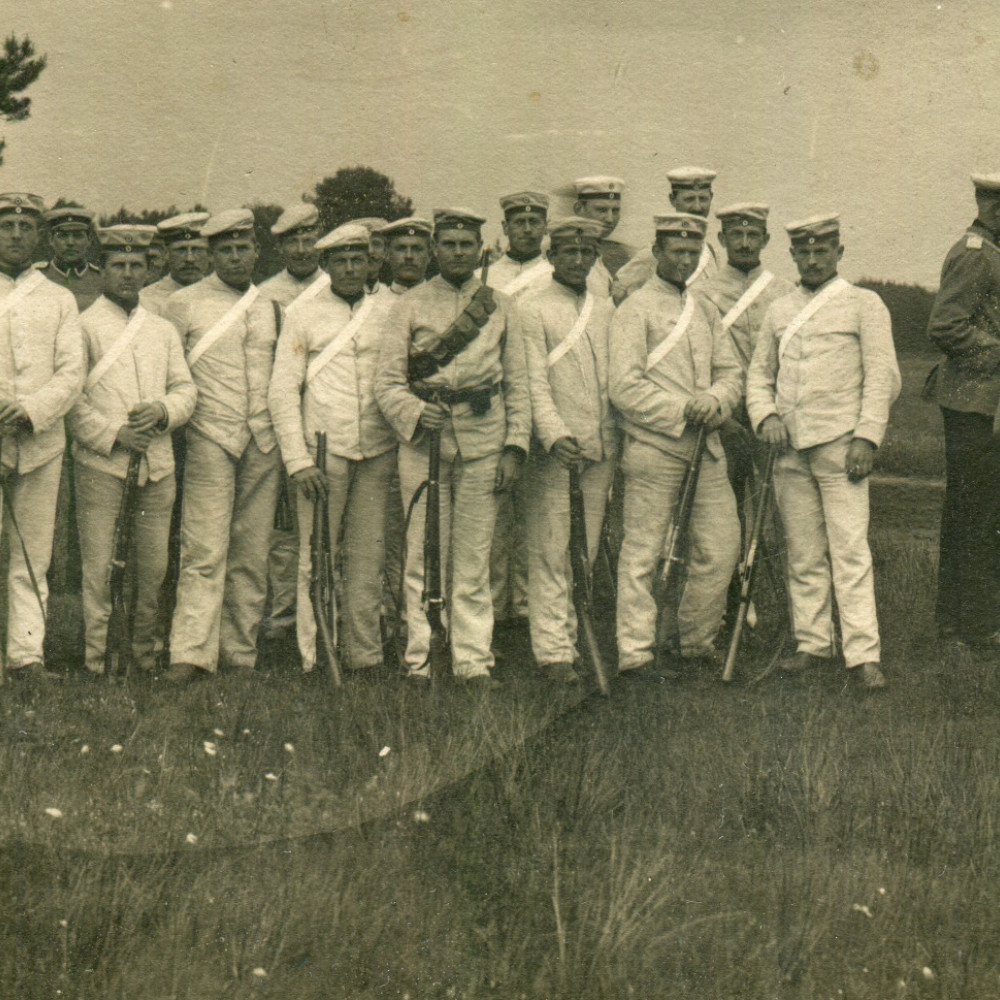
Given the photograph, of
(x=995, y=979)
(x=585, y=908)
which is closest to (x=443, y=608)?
(x=585, y=908)

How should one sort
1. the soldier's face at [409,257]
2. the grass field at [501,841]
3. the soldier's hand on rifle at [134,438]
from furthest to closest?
1. the soldier's face at [409,257]
2. the soldier's hand on rifle at [134,438]
3. the grass field at [501,841]

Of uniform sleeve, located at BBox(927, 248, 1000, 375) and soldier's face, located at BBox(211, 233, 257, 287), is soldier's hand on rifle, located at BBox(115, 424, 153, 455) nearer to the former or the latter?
soldier's face, located at BBox(211, 233, 257, 287)

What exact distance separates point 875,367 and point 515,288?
240 centimetres

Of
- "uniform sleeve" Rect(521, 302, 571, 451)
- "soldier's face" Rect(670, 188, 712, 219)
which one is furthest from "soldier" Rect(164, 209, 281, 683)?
"soldier's face" Rect(670, 188, 712, 219)

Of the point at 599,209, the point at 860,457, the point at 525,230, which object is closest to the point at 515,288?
the point at 525,230

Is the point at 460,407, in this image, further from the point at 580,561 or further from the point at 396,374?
the point at 580,561

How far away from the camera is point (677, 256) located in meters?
7.39

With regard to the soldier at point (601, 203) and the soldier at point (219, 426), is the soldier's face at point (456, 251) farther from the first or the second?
the soldier at point (601, 203)

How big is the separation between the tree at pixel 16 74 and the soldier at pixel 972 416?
5.96 meters

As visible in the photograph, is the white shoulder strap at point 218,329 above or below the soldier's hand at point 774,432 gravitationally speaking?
above

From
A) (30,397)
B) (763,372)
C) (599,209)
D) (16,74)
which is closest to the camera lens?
(30,397)

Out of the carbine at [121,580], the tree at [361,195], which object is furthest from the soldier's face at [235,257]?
the tree at [361,195]

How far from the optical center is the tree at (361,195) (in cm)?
1079

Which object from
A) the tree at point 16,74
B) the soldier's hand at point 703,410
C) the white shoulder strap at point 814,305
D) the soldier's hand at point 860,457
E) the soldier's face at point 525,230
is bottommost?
the soldier's hand at point 860,457
